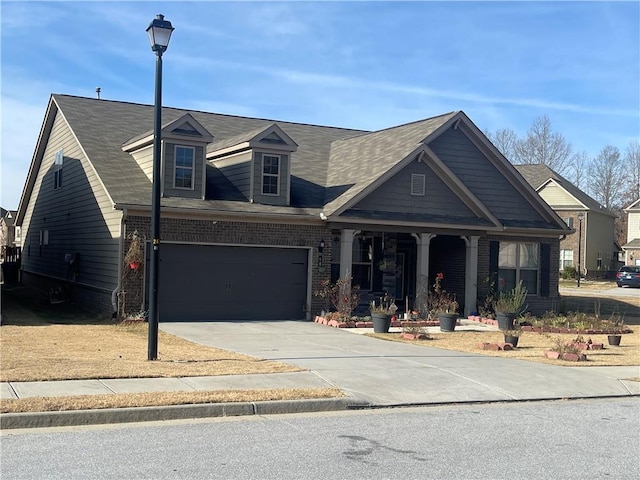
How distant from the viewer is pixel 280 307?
22062mm

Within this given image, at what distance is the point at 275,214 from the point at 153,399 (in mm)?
12127

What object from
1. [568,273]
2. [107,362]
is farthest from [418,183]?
[568,273]

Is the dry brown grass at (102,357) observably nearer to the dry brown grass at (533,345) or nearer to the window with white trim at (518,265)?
the dry brown grass at (533,345)

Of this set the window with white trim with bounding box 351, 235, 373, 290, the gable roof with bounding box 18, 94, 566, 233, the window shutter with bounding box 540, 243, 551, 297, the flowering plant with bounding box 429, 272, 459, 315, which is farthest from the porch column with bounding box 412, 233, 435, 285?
the window shutter with bounding box 540, 243, 551, 297

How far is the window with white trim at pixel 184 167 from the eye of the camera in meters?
21.1

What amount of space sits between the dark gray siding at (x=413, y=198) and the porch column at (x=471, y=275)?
3.13 ft

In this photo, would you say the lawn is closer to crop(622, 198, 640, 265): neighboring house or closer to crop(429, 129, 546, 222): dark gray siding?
crop(429, 129, 546, 222): dark gray siding

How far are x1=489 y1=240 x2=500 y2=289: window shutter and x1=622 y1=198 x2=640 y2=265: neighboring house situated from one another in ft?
139

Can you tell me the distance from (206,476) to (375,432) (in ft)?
8.89

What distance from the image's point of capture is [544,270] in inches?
1048

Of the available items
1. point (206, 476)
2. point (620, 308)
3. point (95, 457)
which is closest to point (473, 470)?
point (206, 476)

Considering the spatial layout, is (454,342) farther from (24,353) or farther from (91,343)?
(24,353)

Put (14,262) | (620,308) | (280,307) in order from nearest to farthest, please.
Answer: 1. (280,307)
2. (620,308)
3. (14,262)

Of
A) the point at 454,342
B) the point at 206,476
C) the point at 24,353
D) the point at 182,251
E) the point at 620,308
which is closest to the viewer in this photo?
the point at 206,476
